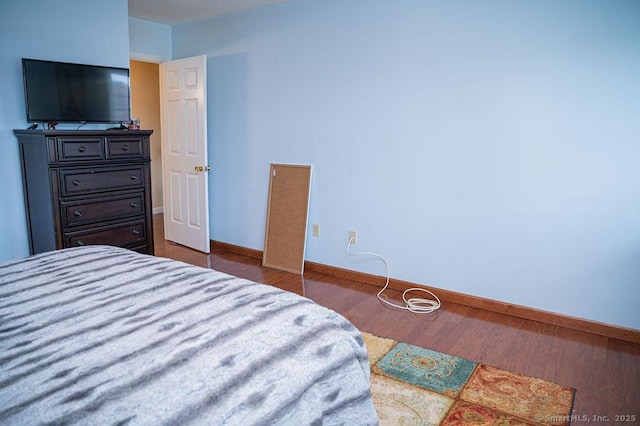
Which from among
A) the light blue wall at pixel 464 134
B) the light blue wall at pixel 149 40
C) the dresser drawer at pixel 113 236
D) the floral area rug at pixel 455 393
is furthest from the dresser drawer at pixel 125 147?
the floral area rug at pixel 455 393

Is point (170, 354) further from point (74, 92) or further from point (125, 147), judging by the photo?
point (74, 92)

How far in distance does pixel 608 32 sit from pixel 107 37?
3.72 meters

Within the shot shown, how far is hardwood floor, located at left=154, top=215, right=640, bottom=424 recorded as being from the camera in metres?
2.25

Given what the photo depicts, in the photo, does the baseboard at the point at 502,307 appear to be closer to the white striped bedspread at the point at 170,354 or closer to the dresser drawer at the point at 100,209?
the dresser drawer at the point at 100,209

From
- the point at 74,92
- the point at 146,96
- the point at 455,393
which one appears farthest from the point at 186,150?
the point at 455,393

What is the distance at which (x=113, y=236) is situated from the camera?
11.2 feet

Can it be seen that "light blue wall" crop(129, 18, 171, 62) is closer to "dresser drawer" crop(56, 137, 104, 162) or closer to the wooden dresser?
the wooden dresser

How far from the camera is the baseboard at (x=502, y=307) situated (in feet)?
9.46

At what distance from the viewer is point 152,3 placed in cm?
409

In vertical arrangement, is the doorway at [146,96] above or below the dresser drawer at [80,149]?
above

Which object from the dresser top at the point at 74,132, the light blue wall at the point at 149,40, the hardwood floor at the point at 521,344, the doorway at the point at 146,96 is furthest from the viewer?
the doorway at the point at 146,96

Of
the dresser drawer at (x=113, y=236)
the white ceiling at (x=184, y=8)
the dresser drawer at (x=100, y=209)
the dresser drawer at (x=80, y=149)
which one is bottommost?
the dresser drawer at (x=113, y=236)

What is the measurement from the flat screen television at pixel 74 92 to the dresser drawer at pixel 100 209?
65 centimetres

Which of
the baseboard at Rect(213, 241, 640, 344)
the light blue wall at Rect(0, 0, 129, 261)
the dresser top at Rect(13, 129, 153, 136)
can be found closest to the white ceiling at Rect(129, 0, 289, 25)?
the light blue wall at Rect(0, 0, 129, 261)
